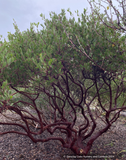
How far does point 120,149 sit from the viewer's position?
563 cm

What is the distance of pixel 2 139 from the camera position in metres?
6.14

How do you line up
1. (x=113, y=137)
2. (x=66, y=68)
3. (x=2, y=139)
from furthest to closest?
(x=113, y=137)
(x=2, y=139)
(x=66, y=68)

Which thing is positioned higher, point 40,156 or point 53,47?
point 53,47

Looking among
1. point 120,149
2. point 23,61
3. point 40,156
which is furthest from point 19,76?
point 120,149

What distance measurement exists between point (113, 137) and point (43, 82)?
17.2 ft

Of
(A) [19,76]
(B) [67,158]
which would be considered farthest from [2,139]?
(A) [19,76]

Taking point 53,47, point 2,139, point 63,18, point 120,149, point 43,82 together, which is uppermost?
point 63,18

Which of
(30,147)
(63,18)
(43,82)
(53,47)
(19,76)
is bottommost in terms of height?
(30,147)

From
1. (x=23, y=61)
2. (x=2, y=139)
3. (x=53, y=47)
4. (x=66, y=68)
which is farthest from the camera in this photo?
(x=2, y=139)

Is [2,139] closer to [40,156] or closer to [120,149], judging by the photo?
[40,156]

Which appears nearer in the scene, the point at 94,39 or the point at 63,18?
the point at 94,39

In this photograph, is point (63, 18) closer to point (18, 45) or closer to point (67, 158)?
point (18, 45)

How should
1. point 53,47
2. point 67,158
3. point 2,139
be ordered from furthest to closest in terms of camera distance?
point 2,139 → point 67,158 → point 53,47

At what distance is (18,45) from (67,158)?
4.20m
